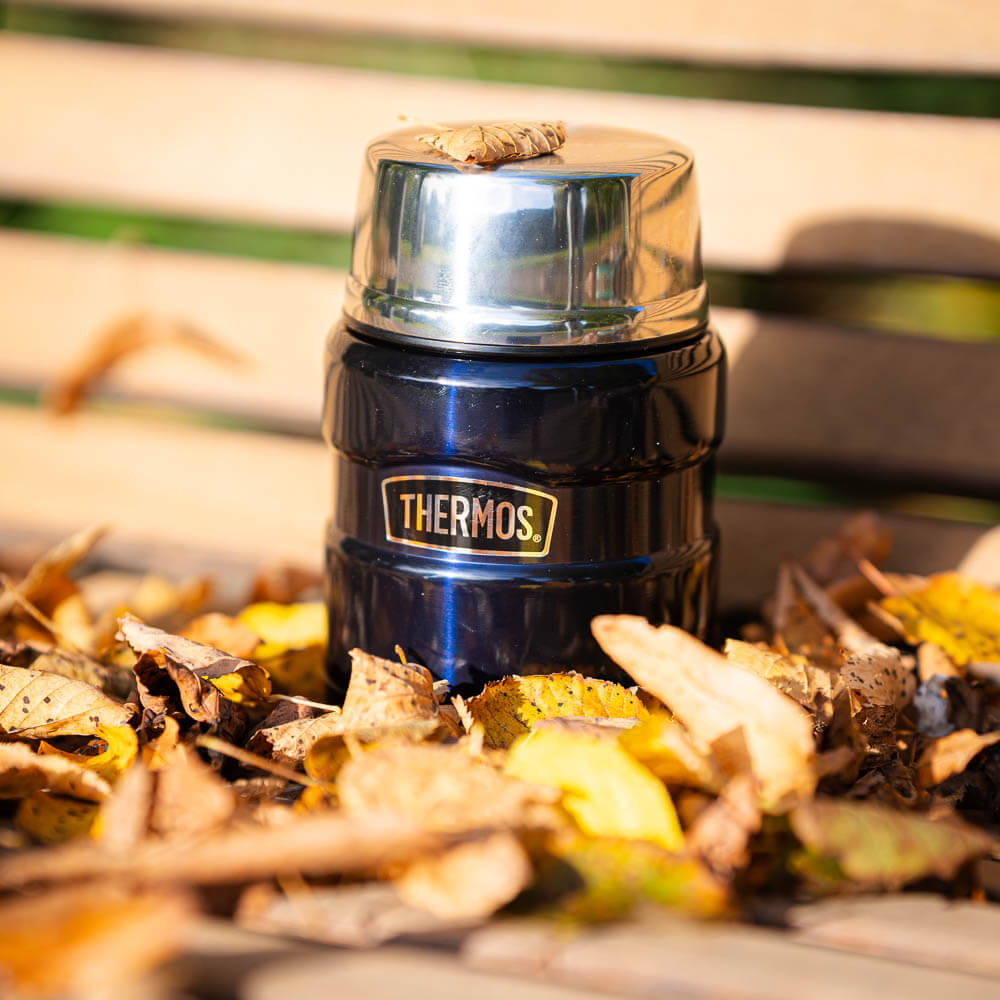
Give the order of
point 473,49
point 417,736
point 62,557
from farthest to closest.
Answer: point 473,49 < point 62,557 < point 417,736

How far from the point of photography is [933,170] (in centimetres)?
157

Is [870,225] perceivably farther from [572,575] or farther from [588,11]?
[572,575]

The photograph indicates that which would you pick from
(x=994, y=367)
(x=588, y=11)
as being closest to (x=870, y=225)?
(x=994, y=367)

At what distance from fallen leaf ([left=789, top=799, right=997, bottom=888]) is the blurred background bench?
0.81 m

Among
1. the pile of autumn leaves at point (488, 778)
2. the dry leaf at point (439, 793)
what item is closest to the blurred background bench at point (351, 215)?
the pile of autumn leaves at point (488, 778)

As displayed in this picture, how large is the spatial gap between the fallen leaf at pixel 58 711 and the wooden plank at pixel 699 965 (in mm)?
468

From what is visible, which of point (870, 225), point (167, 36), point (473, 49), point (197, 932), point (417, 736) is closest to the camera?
point (197, 932)

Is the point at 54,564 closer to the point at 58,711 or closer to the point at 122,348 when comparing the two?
the point at 58,711

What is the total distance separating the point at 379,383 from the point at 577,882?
486 millimetres

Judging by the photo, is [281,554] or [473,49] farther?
[281,554]

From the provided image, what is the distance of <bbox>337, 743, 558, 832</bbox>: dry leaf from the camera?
0.93 metres

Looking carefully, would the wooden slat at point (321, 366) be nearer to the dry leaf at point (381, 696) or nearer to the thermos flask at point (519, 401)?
the thermos flask at point (519, 401)

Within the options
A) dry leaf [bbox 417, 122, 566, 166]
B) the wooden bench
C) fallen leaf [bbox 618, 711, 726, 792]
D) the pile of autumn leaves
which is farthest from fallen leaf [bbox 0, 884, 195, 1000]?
the wooden bench

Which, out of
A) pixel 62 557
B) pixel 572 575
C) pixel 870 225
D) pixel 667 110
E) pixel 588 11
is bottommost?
pixel 62 557
